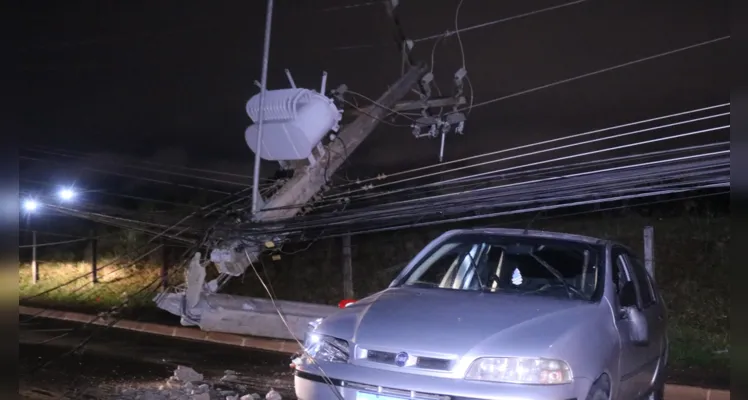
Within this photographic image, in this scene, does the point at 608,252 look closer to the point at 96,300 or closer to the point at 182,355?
the point at 182,355

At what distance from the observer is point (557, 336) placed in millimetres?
4172

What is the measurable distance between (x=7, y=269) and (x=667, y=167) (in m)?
5.18

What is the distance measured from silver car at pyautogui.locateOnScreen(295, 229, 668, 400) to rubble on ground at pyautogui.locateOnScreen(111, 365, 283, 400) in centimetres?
263

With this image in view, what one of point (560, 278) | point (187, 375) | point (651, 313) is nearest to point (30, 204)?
point (187, 375)

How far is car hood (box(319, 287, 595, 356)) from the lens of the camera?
4141 millimetres

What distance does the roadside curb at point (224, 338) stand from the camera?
25.2ft

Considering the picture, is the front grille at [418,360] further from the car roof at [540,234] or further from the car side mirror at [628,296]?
the car roof at [540,234]

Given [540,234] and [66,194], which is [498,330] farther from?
[66,194]

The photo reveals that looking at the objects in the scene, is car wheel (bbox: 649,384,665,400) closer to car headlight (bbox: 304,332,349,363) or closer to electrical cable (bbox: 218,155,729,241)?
electrical cable (bbox: 218,155,729,241)

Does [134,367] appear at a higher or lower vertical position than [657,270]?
lower

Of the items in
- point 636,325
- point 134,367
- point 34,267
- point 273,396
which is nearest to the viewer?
point 636,325

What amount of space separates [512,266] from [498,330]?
56.2 inches

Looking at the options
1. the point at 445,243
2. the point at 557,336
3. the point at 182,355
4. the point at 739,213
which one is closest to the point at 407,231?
the point at 182,355

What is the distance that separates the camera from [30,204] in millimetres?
9555
